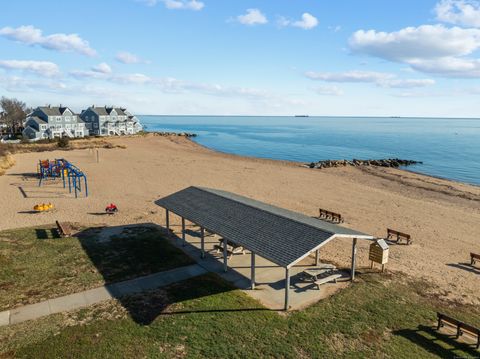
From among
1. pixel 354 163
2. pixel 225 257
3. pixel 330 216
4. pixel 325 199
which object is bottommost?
pixel 325 199

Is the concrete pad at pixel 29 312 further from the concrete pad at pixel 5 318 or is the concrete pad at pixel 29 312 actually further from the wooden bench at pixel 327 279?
the wooden bench at pixel 327 279

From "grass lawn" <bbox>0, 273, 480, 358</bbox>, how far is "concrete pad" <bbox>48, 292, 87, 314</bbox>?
1.77 feet

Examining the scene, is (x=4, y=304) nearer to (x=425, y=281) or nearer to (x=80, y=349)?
(x=80, y=349)

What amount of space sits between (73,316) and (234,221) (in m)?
7.48

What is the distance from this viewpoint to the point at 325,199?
34.3 metres

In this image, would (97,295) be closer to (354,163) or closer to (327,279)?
(327,279)

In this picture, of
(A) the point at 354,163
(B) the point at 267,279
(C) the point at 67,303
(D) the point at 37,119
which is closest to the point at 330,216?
(B) the point at 267,279

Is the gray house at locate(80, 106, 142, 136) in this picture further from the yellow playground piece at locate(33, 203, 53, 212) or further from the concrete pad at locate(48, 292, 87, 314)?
the concrete pad at locate(48, 292, 87, 314)

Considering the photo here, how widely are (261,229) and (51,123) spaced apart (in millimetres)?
82485

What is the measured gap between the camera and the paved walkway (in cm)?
1277

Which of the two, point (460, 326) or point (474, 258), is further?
point (474, 258)

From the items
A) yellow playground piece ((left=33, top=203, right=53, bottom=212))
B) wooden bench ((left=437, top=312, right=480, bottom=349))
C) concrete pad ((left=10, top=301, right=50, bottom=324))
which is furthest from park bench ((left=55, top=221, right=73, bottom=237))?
wooden bench ((left=437, top=312, right=480, bottom=349))

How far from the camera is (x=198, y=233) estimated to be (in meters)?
21.8

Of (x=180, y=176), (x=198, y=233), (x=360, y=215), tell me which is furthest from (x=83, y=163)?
(x=360, y=215)
